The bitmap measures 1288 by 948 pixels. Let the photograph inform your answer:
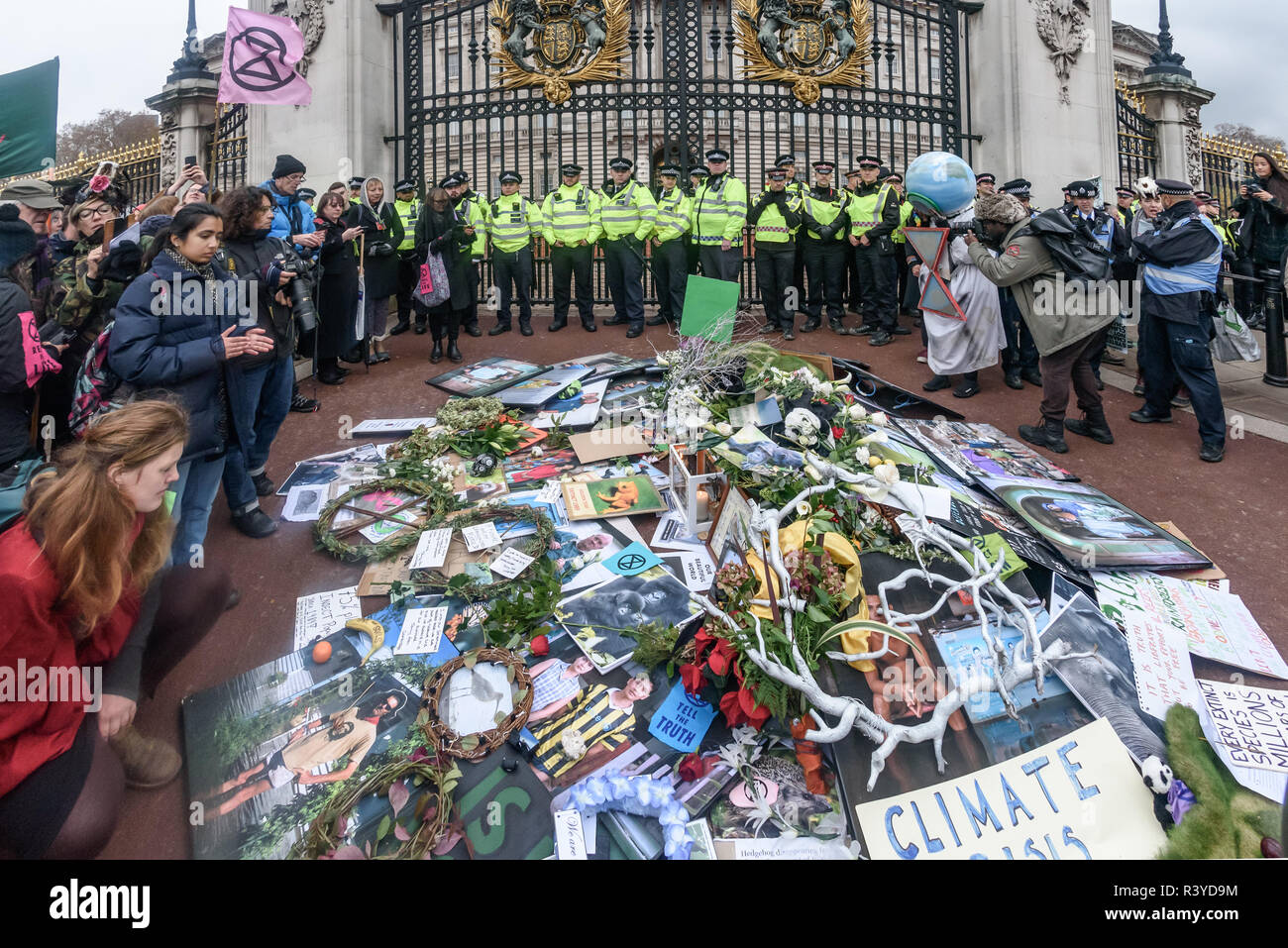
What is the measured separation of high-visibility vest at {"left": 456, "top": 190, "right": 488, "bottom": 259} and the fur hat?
5.60 m

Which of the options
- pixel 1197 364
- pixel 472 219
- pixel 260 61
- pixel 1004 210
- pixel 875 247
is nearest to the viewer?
pixel 1197 364

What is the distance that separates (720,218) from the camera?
8.91 metres

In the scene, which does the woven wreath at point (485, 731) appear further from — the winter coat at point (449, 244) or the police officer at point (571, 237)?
the police officer at point (571, 237)

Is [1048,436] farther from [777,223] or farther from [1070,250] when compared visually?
[777,223]

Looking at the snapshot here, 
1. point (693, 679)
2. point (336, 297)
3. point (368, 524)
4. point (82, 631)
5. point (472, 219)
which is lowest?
point (693, 679)

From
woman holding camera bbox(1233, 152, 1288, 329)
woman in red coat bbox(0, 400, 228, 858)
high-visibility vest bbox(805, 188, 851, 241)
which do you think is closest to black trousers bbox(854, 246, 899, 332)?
high-visibility vest bbox(805, 188, 851, 241)

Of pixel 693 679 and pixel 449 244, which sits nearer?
pixel 693 679

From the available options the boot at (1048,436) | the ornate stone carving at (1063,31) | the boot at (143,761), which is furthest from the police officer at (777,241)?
the boot at (143,761)

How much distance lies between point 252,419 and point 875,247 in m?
7.12

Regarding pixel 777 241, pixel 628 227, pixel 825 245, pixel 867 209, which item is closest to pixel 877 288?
pixel 825 245

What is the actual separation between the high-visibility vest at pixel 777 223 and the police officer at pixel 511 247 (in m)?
3.01

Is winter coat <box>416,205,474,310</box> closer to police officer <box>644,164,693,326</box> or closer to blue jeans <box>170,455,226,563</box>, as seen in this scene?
police officer <box>644,164,693,326</box>

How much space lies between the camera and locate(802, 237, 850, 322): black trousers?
9141 mm

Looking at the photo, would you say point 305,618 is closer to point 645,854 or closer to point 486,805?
point 486,805
